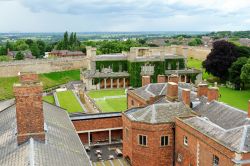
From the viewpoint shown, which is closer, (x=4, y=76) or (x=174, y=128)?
(x=174, y=128)

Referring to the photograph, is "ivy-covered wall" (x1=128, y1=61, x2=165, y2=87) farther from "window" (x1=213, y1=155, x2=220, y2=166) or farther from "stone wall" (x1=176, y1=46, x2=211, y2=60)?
"window" (x1=213, y1=155, x2=220, y2=166)

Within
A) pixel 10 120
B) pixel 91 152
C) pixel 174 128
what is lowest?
pixel 91 152

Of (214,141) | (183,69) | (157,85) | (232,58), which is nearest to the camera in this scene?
(214,141)

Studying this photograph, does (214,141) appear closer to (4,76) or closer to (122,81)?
(122,81)

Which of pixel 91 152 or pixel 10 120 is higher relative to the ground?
pixel 10 120

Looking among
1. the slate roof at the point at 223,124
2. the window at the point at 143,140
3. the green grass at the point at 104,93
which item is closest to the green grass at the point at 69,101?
the green grass at the point at 104,93

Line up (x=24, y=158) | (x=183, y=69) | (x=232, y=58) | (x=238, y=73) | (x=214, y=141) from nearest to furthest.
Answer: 1. (x=24, y=158)
2. (x=214, y=141)
3. (x=238, y=73)
4. (x=232, y=58)
5. (x=183, y=69)

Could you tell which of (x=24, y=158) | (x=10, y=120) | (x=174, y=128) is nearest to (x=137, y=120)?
(x=174, y=128)
